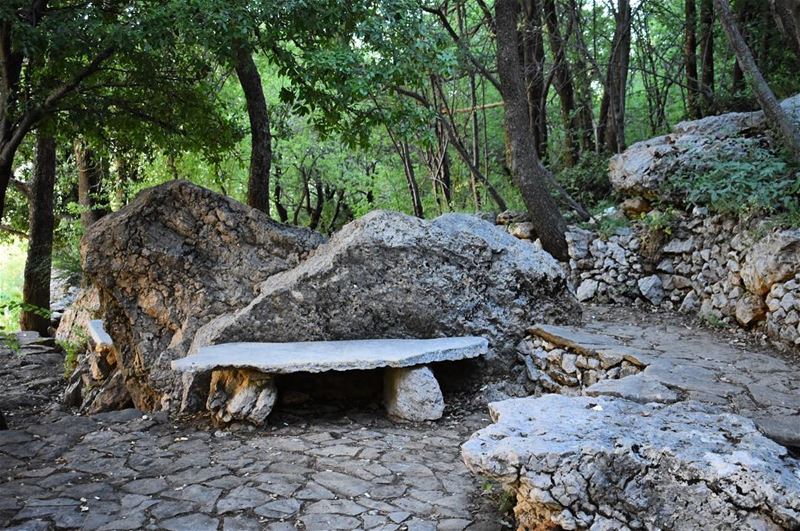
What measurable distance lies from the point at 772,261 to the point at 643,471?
12.6 feet

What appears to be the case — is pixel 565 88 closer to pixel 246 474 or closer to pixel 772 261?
pixel 772 261

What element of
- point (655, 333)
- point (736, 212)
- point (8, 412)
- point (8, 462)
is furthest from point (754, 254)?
point (8, 412)

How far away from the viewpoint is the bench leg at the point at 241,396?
17.1 feet

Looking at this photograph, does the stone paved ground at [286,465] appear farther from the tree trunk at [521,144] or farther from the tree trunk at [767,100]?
the tree trunk at [521,144]

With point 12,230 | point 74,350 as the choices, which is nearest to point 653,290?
point 74,350

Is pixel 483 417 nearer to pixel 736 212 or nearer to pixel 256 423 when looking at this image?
pixel 256 423

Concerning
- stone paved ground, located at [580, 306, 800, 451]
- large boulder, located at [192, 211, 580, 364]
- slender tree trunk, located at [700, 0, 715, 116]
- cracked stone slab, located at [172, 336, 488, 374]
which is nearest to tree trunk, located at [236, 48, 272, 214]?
large boulder, located at [192, 211, 580, 364]

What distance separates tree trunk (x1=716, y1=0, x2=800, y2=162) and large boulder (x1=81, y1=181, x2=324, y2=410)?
506cm

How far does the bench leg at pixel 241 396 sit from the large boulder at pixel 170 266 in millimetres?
1040

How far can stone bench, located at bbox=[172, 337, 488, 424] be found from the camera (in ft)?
16.6

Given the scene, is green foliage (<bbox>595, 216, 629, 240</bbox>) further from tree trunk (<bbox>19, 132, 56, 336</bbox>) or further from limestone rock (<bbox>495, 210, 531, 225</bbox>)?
tree trunk (<bbox>19, 132, 56, 336</bbox>)

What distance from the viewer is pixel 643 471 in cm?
289

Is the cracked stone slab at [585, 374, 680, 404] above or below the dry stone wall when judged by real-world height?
below

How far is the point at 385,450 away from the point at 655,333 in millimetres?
3305
